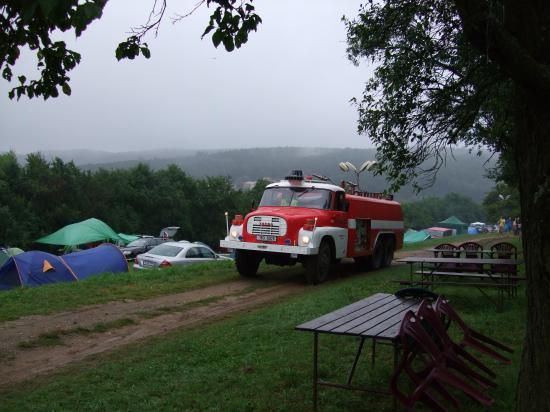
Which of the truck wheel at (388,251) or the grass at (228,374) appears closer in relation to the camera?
the grass at (228,374)

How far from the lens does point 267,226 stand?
1276cm

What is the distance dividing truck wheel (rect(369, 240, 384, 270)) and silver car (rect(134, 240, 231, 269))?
545 centimetres

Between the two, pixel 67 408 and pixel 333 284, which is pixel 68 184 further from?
pixel 67 408

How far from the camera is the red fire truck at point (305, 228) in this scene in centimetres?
1258

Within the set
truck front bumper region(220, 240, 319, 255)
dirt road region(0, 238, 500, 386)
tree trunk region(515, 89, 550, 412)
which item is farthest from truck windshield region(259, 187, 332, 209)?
tree trunk region(515, 89, 550, 412)

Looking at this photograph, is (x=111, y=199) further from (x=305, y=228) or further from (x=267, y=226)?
(x=305, y=228)

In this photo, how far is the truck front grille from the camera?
12641 mm

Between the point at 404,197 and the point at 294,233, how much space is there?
430ft

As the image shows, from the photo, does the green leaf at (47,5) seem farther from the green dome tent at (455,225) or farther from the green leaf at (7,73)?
the green dome tent at (455,225)

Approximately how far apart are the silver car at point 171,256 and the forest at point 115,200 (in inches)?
1211

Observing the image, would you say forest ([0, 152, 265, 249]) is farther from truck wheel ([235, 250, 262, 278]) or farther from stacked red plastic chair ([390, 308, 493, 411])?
stacked red plastic chair ([390, 308, 493, 411])

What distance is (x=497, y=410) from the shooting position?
4.38 m

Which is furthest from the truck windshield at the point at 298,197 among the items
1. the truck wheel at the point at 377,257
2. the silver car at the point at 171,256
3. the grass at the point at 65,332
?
the grass at the point at 65,332

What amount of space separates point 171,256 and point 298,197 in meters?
5.46
